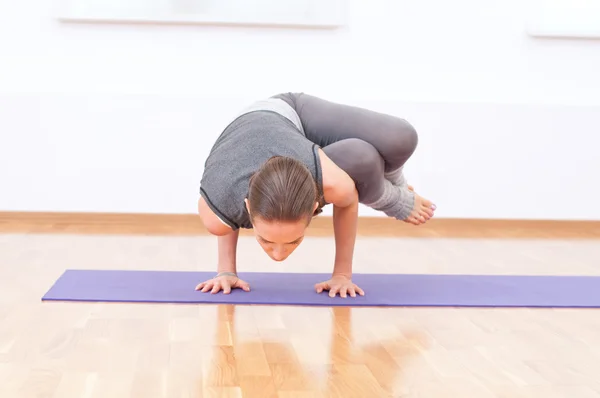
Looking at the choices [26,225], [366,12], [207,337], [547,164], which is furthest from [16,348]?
[547,164]

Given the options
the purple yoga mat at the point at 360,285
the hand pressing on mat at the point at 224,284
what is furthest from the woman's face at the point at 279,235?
the hand pressing on mat at the point at 224,284

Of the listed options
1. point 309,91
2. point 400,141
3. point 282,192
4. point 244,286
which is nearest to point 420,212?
point 400,141

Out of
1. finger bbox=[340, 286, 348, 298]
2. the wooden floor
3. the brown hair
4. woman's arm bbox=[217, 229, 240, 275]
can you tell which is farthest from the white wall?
the brown hair

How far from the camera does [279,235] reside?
1.97 meters

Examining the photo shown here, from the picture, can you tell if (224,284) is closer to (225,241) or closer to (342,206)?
(225,241)

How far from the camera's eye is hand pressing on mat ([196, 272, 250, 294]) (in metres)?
2.47

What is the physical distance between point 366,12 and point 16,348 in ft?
8.65

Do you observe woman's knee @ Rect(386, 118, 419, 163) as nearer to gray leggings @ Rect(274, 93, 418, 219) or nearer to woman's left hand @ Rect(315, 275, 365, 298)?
gray leggings @ Rect(274, 93, 418, 219)

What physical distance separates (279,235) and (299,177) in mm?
143

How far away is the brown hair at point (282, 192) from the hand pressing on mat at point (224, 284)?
50cm

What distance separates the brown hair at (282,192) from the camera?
1946 millimetres

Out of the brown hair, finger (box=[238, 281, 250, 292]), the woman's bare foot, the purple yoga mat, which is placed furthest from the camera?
the woman's bare foot

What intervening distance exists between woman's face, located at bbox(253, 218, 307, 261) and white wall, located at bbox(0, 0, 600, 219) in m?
2.01

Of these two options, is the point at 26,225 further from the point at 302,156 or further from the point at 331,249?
the point at 302,156
